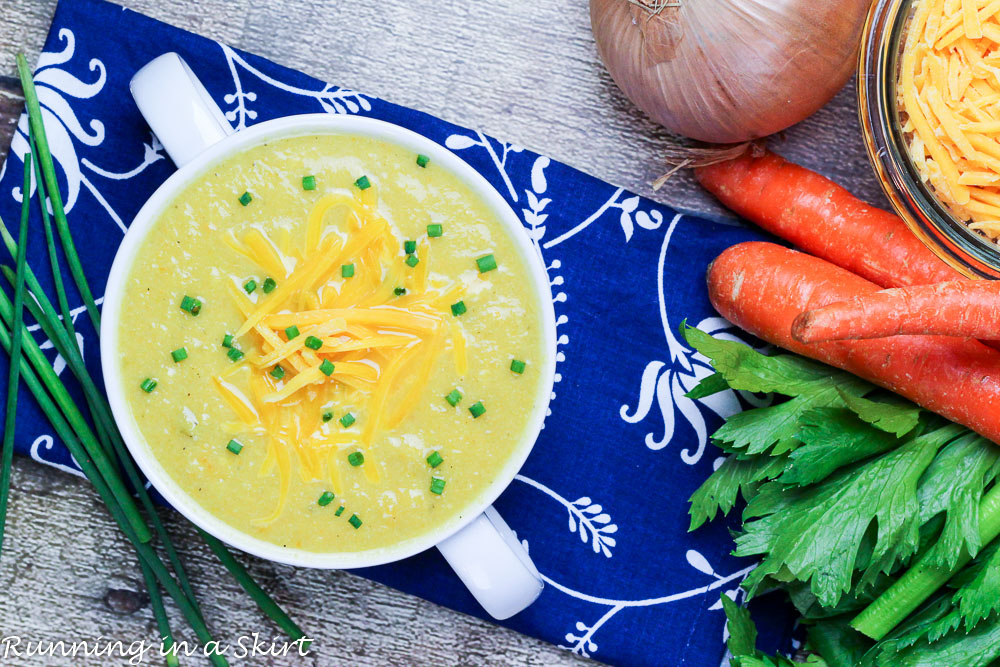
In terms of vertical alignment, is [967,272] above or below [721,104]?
below

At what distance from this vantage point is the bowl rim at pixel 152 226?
1274mm

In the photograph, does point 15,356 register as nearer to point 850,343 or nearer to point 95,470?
point 95,470

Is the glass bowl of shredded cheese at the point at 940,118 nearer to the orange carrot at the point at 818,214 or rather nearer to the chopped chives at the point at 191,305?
the orange carrot at the point at 818,214

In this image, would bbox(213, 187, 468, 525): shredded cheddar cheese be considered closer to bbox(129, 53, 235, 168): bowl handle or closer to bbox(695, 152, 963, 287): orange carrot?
bbox(129, 53, 235, 168): bowl handle

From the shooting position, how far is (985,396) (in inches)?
57.1

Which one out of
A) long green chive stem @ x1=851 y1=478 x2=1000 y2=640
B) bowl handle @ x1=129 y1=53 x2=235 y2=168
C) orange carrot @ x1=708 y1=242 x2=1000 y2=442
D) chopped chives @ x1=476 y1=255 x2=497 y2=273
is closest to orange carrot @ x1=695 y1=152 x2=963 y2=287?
orange carrot @ x1=708 y1=242 x2=1000 y2=442

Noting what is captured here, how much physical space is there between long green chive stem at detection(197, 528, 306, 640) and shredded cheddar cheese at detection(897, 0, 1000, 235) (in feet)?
4.43

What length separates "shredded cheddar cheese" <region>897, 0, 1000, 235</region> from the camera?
132cm

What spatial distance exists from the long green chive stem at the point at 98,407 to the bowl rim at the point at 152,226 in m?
0.21

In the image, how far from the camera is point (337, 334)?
1.28 metres

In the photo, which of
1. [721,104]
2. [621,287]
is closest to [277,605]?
[621,287]

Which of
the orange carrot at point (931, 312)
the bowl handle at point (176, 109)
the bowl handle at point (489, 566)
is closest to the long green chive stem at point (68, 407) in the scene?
the bowl handle at point (176, 109)

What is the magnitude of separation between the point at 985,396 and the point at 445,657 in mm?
1084

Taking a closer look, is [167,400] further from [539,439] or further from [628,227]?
[628,227]
